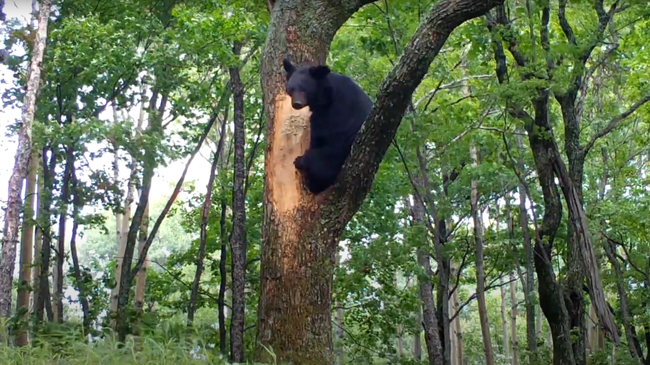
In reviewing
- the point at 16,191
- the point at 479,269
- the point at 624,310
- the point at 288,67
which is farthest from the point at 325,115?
the point at 624,310

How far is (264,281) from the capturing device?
172 inches

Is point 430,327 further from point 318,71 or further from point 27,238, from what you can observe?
point 27,238

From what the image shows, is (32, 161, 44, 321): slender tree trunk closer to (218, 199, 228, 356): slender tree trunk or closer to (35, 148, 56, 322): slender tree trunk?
(35, 148, 56, 322): slender tree trunk

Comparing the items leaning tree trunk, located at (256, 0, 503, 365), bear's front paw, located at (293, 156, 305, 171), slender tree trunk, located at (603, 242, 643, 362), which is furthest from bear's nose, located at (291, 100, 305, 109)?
slender tree trunk, located at (603, 242, 643, 362)

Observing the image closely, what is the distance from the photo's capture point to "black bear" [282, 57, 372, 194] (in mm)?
4480

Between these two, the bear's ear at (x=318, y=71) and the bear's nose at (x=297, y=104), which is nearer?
the bear's nose at (x=297, y=104)

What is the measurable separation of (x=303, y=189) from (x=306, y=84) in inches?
31.2

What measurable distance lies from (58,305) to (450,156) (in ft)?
23.2

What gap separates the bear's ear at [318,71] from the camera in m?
4.77

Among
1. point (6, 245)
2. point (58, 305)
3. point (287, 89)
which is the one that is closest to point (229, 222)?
point (58, 305)

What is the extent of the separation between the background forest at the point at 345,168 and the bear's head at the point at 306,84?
0.60 feet

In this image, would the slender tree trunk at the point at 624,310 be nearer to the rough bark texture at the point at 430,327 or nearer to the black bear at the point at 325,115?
the rough bark texture at the point at 430,327

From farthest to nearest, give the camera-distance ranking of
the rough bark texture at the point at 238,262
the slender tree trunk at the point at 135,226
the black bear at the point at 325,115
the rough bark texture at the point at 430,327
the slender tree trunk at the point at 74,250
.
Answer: the slender tree trunk at the point at 74,250 < the slender tree trunk at the point at 135,226 < the rough bark texture at the point at 430,327 < the rough bark texture at the point at 238,262 < the black bear at the point at 325,115

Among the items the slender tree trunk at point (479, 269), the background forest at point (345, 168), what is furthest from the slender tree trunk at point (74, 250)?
the slender tree trunk at point (479, 269)
